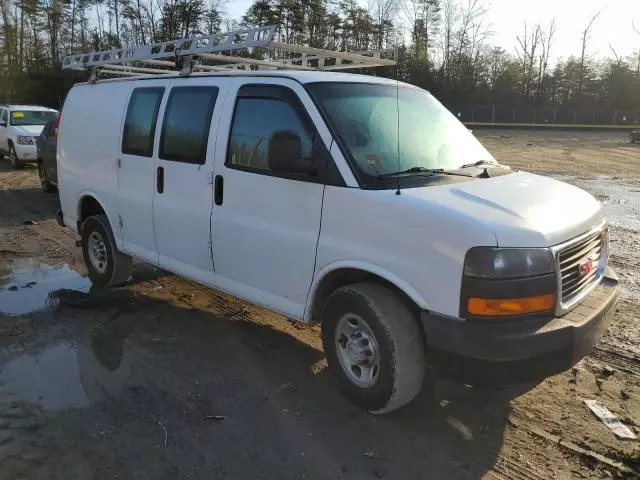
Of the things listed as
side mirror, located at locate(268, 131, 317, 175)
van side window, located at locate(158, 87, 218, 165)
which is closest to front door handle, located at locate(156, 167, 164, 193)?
van side window, located at locate(158, 87, 218, 165)

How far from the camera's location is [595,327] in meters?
3.41

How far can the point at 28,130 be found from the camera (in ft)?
52.8

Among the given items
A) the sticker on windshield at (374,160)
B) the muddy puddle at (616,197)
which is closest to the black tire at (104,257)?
the sticker on windshield at (374,160)

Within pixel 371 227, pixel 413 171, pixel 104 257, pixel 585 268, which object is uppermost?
pixel 413 171

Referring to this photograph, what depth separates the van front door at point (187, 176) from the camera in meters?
4.58

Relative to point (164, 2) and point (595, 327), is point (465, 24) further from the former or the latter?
point (595, 327)

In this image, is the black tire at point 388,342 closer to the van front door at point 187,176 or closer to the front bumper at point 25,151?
the van front door at point 187,176

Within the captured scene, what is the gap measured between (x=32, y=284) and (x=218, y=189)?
3.23 metres

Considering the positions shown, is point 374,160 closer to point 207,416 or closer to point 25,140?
point 207,416

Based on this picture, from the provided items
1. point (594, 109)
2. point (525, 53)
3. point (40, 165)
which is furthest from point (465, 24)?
point (40, 165)

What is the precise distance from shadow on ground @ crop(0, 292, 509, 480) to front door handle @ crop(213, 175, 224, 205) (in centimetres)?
A: 126

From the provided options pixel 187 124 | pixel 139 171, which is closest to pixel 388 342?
pixel 187 124

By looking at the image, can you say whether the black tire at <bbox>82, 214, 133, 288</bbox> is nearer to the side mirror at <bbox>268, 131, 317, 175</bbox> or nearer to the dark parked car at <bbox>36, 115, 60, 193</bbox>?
the side mirror at <bbox>268, 131, 317, 175</bbox>

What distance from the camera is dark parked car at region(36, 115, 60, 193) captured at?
38.1 feet
